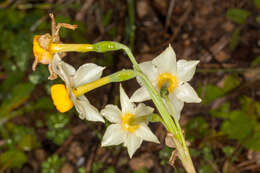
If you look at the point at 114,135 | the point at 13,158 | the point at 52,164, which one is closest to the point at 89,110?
the point at 114,135

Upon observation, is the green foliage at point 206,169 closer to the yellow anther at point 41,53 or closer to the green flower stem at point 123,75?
the green flower stem at point 123,75

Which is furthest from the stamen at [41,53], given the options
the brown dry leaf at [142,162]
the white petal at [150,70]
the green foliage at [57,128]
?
the brown dry leaf at [142,162]

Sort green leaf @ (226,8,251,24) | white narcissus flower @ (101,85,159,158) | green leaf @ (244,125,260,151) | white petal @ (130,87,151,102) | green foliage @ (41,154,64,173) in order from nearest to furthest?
1. white petal @ (130,87,151,102)
2. white narcissus flower @ (101,85,159,158)
3. green leaf @ (244,125,260,151)
4. green foliage @ (41,154,64,173)
5. green leaf @ (226,8,251,24)

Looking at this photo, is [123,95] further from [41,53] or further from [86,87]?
[41,53]

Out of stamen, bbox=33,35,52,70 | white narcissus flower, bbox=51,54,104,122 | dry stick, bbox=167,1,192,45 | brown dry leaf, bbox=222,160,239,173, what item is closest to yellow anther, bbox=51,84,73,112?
white narcissus flower, bbox=51,54,104,122

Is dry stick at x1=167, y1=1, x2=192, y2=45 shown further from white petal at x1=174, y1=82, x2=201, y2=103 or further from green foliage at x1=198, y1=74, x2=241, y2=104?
white petal at x1=174, y1=82, x2=201, y2=103

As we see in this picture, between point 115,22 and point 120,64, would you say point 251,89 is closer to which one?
point 120,64
